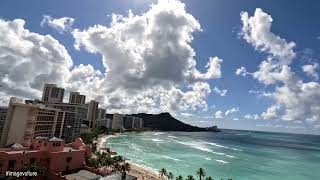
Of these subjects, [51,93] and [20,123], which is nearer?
[20,123]

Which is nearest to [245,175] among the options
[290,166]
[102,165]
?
[290,166]

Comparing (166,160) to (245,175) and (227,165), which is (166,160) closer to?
(227,165)

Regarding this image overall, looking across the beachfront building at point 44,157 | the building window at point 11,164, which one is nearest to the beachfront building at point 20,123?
the beachfront building at point 44,157

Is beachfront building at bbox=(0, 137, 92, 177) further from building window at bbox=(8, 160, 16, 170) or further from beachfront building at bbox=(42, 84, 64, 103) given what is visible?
beachfront building at bbox=(42, 84, 64, 103)

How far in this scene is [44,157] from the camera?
4894cm

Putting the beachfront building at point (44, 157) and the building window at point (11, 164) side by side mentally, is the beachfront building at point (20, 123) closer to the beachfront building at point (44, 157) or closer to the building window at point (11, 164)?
the beachfront building at point (44, 157)

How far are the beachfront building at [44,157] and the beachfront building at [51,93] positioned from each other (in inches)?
5671

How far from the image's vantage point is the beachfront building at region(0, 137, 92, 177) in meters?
44.9

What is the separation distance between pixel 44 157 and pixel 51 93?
150 meters

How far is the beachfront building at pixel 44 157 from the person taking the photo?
44906 millimetres

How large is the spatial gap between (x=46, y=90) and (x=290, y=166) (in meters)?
157

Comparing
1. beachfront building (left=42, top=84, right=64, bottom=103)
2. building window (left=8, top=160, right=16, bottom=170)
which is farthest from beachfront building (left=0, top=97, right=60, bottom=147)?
beachfront building (left=42, top=84, right=64, bottom=103)

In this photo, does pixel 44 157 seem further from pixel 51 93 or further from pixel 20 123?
pixel 51 93

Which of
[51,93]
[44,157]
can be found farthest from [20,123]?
[51,93]
